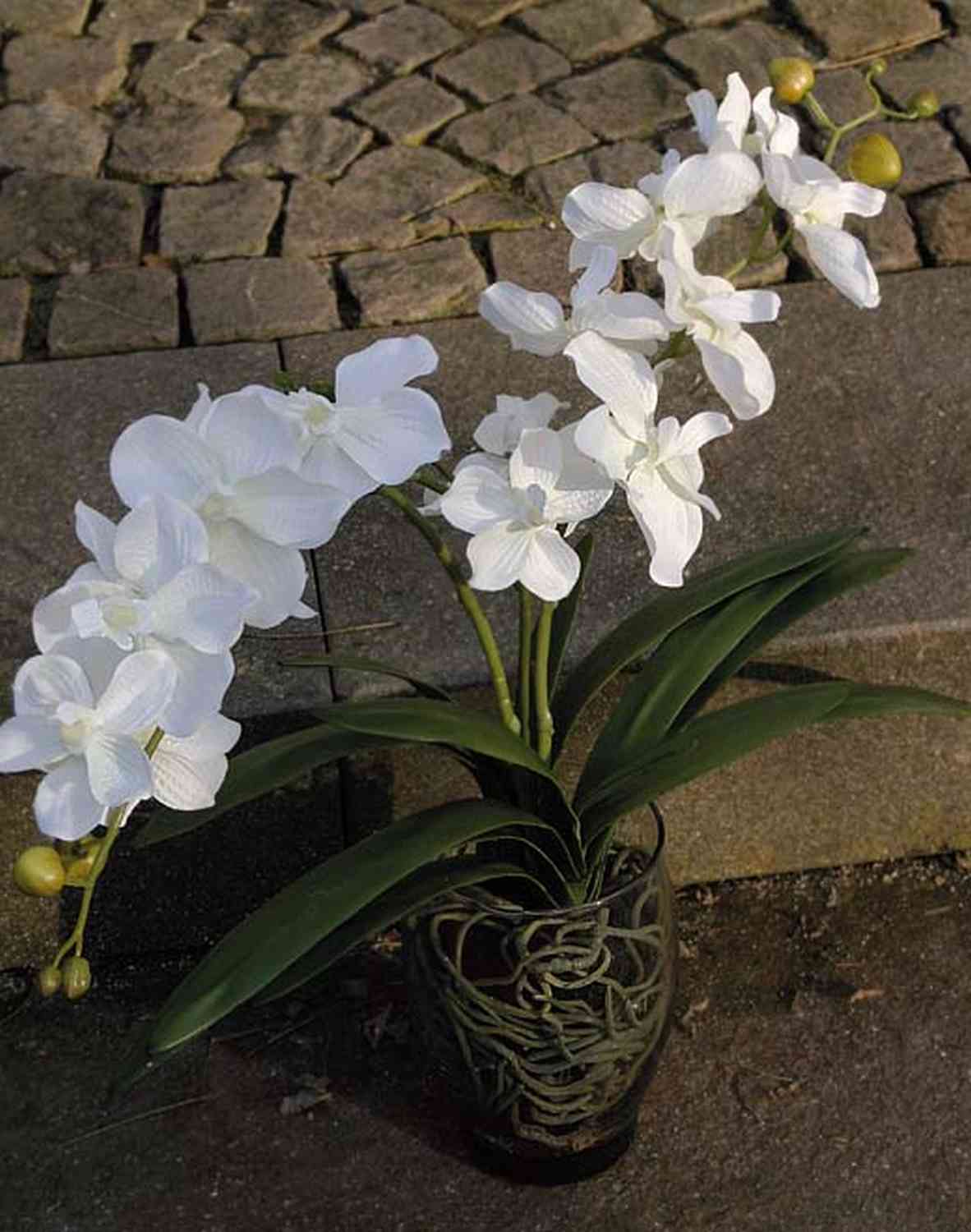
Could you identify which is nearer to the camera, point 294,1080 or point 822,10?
point 294,1080

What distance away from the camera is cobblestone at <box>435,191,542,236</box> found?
10.3 feet

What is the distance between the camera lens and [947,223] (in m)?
3.05

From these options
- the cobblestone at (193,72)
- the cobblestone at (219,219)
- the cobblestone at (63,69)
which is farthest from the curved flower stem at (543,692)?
the cobblestone at (63,69)

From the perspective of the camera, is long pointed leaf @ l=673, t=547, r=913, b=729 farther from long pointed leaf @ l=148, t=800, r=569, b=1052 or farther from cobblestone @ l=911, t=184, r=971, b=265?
cobblestone @ l=911, t=184, r=971, b=265

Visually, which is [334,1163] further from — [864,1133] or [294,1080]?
[864,1133]

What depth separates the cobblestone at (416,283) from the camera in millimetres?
2959

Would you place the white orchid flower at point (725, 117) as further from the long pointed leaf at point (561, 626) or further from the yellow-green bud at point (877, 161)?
the long pointed leaf at point (561, 626)

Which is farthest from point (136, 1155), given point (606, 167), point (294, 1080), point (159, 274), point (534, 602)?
point (606, 167)

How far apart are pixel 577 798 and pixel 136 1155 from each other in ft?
2.49

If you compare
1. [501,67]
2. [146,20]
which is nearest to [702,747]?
[501,67]

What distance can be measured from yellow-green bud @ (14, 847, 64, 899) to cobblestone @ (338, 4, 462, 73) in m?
2.46

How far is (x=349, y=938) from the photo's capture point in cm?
181

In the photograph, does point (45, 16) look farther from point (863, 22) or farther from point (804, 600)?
point (804, 600)

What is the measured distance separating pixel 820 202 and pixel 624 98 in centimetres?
199
